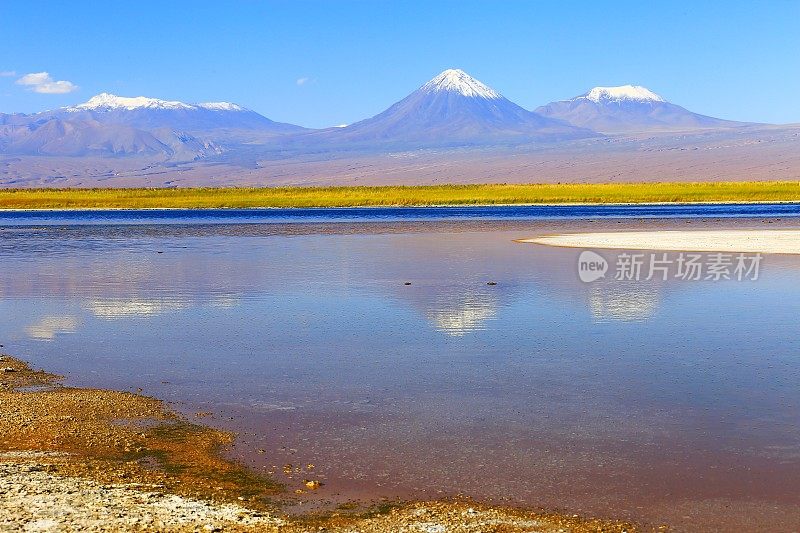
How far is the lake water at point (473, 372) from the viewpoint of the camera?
830 cm

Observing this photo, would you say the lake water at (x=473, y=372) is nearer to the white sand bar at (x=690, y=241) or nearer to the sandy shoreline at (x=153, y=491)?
the sandy shoreline at (x=153, y=491)

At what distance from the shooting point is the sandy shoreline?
7.13 m

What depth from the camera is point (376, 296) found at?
67.7 ft

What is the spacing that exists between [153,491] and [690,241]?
29.8 meters

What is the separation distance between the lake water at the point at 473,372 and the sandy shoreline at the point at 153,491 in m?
0.37

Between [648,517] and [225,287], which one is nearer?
[648,517]

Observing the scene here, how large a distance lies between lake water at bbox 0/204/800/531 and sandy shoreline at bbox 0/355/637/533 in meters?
0.37

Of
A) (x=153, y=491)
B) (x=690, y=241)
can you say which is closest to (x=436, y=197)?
(x=690, y=241)

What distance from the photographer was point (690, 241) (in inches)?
1374

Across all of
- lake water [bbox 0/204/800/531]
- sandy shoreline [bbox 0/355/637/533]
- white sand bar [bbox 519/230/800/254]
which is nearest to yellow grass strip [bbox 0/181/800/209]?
white sand bar [bbox 519/230/800/254]

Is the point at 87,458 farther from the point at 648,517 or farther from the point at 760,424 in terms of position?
the point at 760,424

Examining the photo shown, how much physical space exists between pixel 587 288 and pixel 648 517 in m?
14.3

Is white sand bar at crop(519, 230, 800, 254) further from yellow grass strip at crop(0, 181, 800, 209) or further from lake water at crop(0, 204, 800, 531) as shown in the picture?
yellow grass strip at crop(0, 181, 800, 209)

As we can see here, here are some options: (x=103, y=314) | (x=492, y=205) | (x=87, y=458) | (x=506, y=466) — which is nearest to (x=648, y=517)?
(x=506, y=466)
